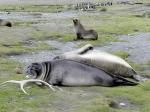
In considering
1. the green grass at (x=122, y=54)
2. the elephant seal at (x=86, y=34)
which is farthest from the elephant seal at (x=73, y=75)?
the elephant seal at (x=86, y=34)

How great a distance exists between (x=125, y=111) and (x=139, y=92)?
5.99 ft

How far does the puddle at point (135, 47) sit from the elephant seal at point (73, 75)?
4.08 m

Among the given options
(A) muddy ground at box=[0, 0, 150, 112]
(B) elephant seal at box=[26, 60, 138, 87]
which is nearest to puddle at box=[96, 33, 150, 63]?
(A) muddy ground at box=[0, 0, 150, 112]

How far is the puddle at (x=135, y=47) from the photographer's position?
58.9 feet

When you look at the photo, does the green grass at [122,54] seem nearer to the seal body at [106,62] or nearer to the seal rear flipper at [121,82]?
the seal body at [106,62]

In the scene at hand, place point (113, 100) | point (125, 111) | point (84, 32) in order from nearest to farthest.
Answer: point (125, 111), point (113, 100), point (84, 32)

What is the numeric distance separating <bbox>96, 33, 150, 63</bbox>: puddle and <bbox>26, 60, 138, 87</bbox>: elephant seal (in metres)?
4.08

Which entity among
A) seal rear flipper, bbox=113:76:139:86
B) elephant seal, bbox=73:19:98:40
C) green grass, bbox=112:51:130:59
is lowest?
elephant seal, bbox=73:19:98:40

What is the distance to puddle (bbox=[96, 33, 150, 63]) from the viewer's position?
1794 centimetres

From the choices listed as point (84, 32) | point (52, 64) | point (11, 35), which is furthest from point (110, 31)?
point (52, 64)

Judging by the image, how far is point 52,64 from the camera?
13.3 meters

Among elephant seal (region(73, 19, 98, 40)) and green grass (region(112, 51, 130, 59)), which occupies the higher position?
green grass (region(112, 51, 130, 59))

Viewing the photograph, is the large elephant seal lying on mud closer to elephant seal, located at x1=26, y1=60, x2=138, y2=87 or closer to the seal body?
the seal body

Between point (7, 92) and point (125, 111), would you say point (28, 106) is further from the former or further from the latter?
point (125, 111)
